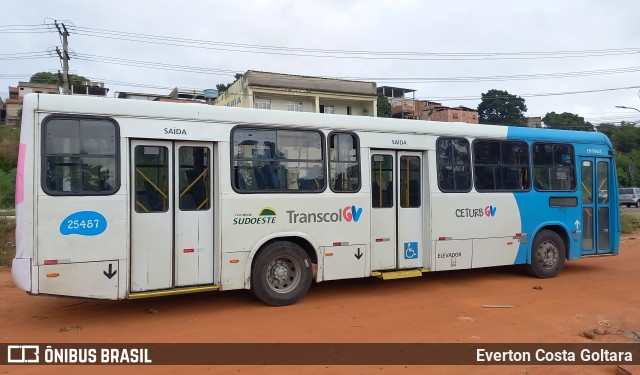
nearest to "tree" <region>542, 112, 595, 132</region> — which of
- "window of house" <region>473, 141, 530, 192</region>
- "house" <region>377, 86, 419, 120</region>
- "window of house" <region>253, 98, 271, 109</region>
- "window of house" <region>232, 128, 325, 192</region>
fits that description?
"house" <region>377, 86, 419, 120</region>

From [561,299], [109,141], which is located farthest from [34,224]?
[561,299]

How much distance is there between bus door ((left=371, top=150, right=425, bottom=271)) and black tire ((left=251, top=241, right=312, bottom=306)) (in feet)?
4.35

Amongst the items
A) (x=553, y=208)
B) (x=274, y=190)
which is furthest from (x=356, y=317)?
(x=553, y=208)

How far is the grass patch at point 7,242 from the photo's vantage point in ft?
37.7

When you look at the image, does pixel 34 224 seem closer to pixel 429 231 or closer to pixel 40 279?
pixel 40 279

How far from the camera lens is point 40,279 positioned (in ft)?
18.7

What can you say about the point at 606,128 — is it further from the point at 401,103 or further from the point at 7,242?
the point at 7,242

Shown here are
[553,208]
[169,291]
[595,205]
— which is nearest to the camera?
[169,291]

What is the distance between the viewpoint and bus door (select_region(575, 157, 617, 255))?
10117 mm

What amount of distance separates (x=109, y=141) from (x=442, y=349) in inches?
195

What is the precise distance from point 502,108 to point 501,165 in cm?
6134

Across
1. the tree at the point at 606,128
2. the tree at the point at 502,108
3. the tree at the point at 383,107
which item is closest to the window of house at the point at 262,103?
the tree at the point at 383,107

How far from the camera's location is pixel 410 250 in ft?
27.5

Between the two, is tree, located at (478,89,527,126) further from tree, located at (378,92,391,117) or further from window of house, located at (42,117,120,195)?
window of house, located at (42,117,120,195)
